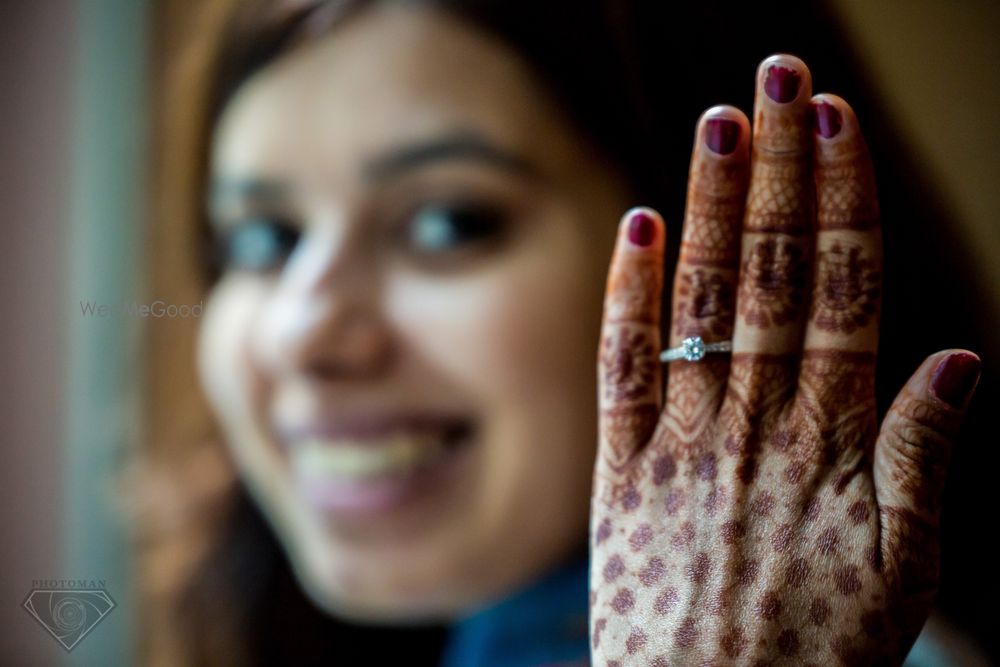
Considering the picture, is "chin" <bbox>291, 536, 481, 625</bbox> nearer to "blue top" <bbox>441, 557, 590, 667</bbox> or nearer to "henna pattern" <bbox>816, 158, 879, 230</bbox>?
"blue top" <bbox>441, 557, 590, 667</bbox>

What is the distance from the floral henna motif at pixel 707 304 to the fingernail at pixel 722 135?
0.25ft

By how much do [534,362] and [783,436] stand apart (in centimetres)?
28

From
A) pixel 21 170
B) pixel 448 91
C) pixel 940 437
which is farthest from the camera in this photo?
pixel 21 170

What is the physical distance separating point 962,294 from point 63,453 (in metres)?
0.88

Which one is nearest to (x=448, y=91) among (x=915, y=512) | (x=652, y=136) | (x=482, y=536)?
(x=652, y=136)

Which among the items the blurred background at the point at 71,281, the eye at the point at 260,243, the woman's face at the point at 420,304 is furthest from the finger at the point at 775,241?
the blurred background at the point at 71,281

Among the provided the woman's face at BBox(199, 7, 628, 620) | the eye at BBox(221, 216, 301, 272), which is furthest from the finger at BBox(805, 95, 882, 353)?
the eye at BBox(221, 216, 301, 272)

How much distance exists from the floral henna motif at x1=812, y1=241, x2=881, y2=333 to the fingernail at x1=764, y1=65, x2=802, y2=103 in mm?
94

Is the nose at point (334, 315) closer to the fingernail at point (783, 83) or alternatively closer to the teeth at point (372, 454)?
the teeth at point (372, 454)

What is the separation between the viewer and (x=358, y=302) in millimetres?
830

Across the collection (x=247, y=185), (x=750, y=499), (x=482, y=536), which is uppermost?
(x=247, y=185)

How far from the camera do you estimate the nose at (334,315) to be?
0.83m

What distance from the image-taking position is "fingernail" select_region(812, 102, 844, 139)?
53 centimetres

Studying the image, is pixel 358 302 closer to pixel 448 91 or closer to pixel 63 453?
pixel 448 91
